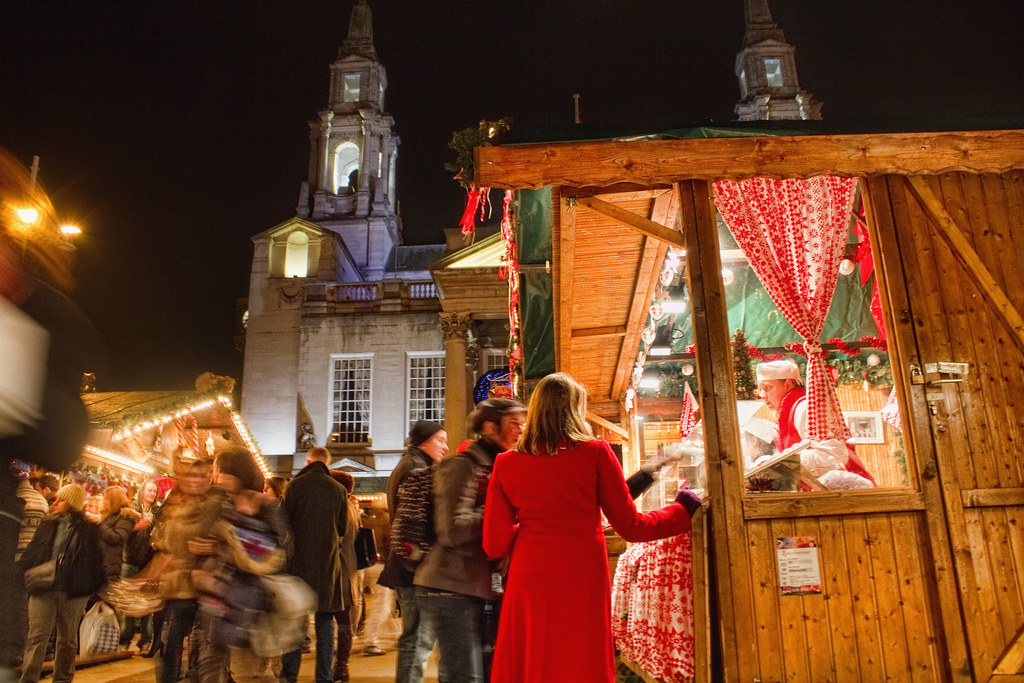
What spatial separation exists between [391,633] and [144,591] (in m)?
6.58

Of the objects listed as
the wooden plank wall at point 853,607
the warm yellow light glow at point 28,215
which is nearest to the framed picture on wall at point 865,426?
the wooden plank wall at point 853,607

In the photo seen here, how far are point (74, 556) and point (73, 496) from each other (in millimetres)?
565

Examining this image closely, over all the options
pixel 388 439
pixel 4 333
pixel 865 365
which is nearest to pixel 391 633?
pixel 865 365

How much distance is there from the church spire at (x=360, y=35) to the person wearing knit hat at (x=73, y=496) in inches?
1675

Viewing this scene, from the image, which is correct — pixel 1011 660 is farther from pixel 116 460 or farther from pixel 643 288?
pixel 116 460

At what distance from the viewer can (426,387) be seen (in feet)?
87.6

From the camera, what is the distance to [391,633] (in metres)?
10.4

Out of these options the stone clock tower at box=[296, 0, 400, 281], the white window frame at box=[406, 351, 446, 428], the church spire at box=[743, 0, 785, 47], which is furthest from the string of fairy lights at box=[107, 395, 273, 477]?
the church spire at box=[743, 0, 785, 47]

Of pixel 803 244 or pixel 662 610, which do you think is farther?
pixel 803 244

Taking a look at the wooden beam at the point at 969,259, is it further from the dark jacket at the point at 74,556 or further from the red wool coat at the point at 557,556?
the dark jacket at the point at 74,556

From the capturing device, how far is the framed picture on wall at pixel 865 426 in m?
6.05

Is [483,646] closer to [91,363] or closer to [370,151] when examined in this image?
[91,363]

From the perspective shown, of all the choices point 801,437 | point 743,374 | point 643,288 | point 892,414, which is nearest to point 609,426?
point 743,374

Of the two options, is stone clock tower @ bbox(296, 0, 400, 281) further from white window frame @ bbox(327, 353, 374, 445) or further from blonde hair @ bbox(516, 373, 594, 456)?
blonde hair @ bbox(516, 373, 594, 456)
